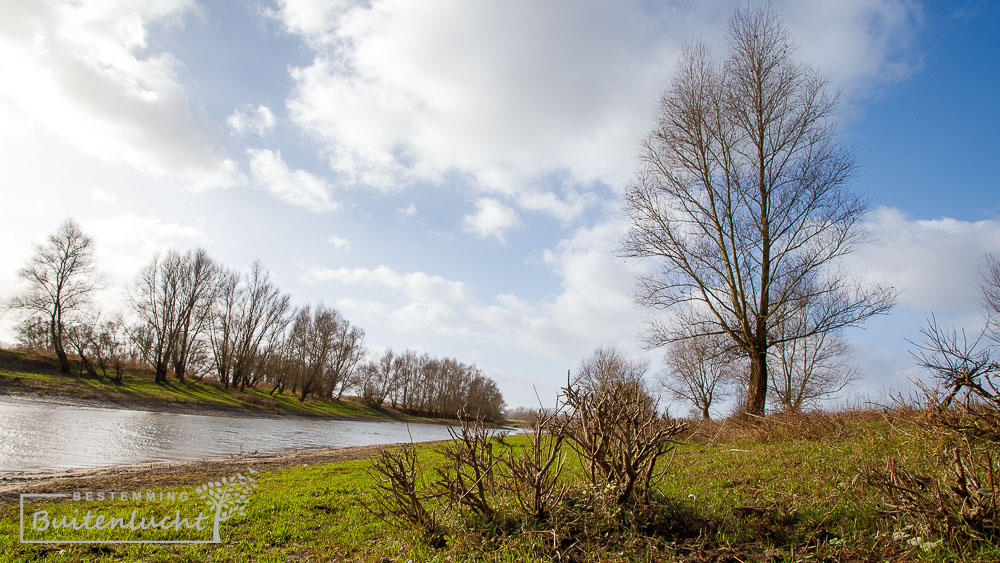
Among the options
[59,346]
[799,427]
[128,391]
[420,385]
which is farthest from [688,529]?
[420,385]

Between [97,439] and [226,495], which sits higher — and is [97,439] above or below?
below

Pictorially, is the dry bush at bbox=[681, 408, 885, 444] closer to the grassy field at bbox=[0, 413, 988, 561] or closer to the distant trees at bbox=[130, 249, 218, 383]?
the grassy field at bbox=[0, 413, 988, 561]

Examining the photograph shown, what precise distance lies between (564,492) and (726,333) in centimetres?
1250

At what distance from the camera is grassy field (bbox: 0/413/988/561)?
133 inches

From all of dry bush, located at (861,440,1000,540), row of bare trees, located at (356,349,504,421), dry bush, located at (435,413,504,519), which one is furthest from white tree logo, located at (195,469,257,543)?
row of bare trees, located at (356,349,504,421)

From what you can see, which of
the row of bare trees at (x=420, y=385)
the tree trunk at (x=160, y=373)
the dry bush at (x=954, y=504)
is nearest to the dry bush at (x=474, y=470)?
the dry bush at (x=954, y=504)

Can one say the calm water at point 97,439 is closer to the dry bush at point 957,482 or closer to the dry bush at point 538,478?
the dry bush at point 538,478

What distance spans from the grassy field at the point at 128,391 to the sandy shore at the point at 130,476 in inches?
941

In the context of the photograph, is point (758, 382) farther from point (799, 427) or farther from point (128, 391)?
point (128, 391)

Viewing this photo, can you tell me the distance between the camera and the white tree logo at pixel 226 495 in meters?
6.16

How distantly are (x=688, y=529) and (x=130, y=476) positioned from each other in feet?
37.8

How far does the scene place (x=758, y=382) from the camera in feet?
45.5

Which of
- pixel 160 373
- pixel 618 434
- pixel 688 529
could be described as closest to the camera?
pixel 688 529

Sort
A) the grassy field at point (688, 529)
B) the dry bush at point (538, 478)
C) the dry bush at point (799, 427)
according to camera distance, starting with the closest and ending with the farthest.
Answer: the grassy field at point (688, 529) < the dry bush at point (538, 478) < the dry bush at point (799, 427)
